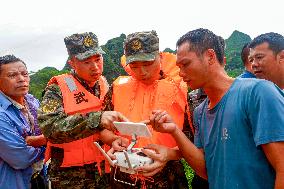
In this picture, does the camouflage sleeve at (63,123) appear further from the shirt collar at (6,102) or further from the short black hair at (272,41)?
the short black hair at (272,41)

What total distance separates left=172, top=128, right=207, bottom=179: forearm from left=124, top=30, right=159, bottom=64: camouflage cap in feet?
2.34

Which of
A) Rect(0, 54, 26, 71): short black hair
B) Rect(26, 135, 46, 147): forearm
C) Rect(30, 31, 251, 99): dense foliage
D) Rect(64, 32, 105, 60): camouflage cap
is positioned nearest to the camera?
Rect(64, 32, 105, 60): camouflage cap

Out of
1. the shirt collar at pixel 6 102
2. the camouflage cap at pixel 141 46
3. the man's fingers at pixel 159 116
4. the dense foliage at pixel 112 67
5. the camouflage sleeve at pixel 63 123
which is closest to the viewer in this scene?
the man's fingers at pixel 159 116

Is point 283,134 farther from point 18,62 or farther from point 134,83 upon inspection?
point 18,62

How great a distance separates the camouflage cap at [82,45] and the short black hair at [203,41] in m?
1.37

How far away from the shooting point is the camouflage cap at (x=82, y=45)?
3633 millimetres

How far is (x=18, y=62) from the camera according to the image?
4281mm

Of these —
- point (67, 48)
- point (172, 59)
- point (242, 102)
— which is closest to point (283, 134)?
point (242, 102)

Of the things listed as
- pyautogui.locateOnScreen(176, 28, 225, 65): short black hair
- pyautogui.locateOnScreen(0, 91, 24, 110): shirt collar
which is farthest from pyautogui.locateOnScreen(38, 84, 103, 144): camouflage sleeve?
pyautogui.locateOnScreen(176, 28, 225, 65): short black hair

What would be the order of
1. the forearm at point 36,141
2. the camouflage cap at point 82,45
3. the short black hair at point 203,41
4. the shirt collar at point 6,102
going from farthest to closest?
Result: 1. the shirt collar at point 6,102
2. the forearm at point 36,141
3. the camouflage cap at point 82,45
4. the short black hair at point 203,41

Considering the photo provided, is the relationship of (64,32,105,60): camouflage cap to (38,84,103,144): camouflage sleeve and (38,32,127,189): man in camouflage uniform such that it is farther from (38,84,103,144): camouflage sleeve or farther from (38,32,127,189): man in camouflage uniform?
(38,84,103,144): camouflage sleeve

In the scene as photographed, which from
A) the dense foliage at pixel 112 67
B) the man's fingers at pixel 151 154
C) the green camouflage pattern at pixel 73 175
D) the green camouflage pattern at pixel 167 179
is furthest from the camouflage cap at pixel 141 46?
the dense foliage at pixel 112 67

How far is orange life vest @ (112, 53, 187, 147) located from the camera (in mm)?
2957

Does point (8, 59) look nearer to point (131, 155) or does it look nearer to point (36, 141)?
point (36, 141)
